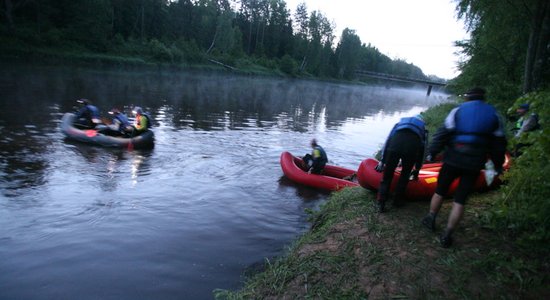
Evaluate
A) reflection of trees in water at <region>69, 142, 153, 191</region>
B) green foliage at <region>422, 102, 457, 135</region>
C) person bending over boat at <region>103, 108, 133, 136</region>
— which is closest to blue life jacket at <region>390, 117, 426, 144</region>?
reflection of trees in water at <region>69, 142, 153, 191</region>

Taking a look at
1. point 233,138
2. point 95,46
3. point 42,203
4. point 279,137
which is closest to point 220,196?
point 42,203

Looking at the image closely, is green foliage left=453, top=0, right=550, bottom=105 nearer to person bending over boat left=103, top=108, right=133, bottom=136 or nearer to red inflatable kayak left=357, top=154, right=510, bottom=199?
red inflatable kayak left=357, top=154, right=510, bottom=199

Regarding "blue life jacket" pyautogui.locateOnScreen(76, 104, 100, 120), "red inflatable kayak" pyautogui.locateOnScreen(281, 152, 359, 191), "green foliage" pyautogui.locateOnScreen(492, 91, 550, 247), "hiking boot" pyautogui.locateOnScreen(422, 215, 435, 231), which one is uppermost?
"green foliage" pyautogui.locateOnScreen(492, 91, 550, 247)

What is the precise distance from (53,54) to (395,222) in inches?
1624

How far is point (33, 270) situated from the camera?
206 inches

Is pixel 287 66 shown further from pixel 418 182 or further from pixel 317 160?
pixel 418 182

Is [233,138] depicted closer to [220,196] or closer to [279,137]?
[279,137]

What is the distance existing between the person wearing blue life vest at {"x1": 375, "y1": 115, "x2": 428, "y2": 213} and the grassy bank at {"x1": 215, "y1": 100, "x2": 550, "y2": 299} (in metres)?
0.45

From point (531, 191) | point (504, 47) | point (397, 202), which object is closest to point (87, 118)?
point (397, 202)

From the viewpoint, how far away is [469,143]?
3.97 meters

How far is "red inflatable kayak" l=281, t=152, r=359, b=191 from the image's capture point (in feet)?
31.2

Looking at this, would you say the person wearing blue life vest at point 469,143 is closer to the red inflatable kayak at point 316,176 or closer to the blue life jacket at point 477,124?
the blue life jacket at point 477,124

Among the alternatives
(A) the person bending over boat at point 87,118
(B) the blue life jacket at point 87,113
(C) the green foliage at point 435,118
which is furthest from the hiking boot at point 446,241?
(B) the blue life jacket at point 87,113

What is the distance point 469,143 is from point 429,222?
115 centimetres
